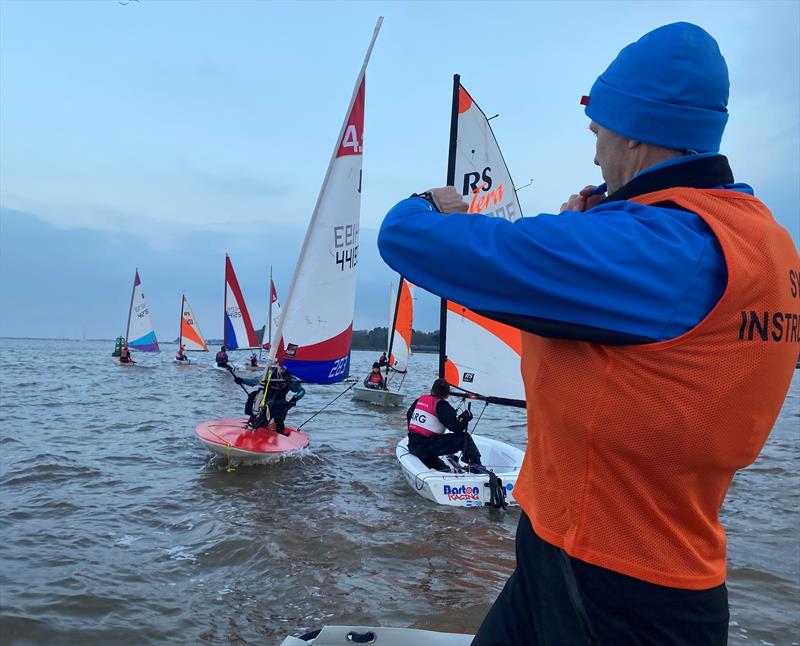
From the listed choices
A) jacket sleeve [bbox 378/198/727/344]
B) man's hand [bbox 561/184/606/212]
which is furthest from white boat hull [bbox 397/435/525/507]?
jacket sleeve [bbox 378/198/727/344]

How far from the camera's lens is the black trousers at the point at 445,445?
24.9 ft

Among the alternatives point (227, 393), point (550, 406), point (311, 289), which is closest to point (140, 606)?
point (550, 406)

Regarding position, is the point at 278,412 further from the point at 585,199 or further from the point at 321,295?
the point at 585,199

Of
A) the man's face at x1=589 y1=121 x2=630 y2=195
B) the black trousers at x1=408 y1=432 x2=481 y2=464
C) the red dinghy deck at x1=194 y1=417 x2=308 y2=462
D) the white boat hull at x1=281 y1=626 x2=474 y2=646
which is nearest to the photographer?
the man's face at x1=589 y1=121 x2=630 y2=195

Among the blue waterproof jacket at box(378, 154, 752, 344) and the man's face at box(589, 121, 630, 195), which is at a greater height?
the man's face at box(589, 121, 630, 195)

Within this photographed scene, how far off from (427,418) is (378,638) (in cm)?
552

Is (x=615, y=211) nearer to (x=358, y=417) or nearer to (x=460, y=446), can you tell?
(x=460, y=446)

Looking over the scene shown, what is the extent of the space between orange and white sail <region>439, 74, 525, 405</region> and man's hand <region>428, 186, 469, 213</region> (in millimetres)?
5584

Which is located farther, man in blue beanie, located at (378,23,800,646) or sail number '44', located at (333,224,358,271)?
sail number '44', located at (333,224,358,271)

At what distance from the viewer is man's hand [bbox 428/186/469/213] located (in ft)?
4.01

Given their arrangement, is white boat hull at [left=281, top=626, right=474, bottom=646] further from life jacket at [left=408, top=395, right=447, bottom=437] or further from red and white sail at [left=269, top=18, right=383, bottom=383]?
red and white sail at [left=269, top=18, right=383, bottom=383]

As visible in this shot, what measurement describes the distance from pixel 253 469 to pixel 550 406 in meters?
7.85

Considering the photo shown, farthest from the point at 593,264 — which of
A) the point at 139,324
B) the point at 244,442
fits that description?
the point at 139,324

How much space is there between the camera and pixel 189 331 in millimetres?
39250
